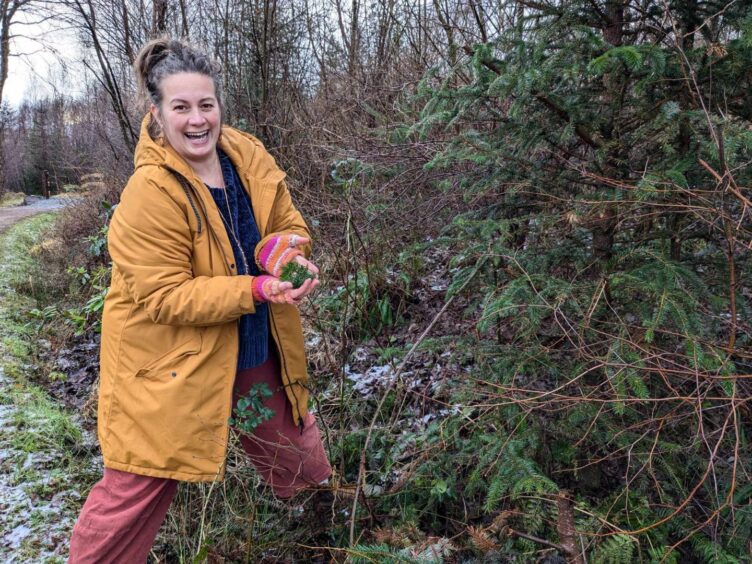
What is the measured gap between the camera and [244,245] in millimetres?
2346

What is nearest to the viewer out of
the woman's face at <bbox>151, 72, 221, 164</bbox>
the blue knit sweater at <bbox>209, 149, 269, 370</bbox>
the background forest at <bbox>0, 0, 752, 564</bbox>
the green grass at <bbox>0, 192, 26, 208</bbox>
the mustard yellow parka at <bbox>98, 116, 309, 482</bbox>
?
the background forest at <bbox>0, 0, 752, 564</bbox>

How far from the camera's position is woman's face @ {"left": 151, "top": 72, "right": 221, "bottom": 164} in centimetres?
213

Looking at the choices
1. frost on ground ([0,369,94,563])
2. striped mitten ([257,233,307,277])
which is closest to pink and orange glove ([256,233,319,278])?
striped mitten ([257,233,307,277])

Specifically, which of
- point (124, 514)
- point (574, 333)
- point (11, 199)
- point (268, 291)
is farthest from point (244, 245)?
point (11, 199)

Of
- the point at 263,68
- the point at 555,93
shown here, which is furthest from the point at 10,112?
the point at 555,93

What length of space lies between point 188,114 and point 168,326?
85 cm

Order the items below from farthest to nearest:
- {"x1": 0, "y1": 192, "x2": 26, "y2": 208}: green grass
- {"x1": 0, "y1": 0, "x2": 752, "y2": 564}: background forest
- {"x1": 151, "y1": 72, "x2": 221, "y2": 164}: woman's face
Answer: {"x1": 0, "y1": 192, "x2": 26, "y2": 208}: green grass, {"x1": 151, "y1": 72, "x2": 221, "y2": 164}: woman's face, {"x1": 0, "y1": 0, "x2": 752, "y2": 564}: background forest

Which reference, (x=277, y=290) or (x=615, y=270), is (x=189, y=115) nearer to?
(x=277, y=290)

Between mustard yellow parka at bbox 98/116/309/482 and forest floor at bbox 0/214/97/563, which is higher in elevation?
mustard yellow parka at bbox 98/116/309/482

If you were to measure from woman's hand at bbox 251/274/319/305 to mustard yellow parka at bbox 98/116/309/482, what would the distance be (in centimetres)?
4

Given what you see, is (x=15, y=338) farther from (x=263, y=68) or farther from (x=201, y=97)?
(x=201, y=97)

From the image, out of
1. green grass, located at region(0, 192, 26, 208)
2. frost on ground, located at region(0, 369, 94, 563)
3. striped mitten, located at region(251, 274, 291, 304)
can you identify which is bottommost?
frost on ground, located at region(0, 369, 94, 563)

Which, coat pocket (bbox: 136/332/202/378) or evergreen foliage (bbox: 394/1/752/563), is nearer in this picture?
evergreen foliage (bbox: 394/1/752/563)

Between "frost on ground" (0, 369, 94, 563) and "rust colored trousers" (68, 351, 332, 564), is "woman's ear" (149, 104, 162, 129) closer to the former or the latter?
"rust colored trousers" (68, 351, 332, 564)
